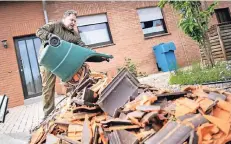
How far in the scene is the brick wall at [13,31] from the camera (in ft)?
30.6

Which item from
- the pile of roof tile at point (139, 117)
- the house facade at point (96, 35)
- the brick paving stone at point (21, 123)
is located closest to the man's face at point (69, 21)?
the pile of roof tile at point (139, 117)

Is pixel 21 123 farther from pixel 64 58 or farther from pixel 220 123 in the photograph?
pixel 220 123

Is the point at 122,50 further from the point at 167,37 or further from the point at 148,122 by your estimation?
the point at 148,122

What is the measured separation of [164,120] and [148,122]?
0.18 meters

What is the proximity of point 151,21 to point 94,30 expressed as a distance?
3.02 m

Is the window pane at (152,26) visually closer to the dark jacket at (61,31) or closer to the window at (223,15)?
the window at (223,15)

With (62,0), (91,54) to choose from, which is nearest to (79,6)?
(62,0)

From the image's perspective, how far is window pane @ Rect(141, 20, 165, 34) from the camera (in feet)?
40.4

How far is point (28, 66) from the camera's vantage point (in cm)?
978

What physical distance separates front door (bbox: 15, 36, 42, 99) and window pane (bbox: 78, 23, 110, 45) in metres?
2.25

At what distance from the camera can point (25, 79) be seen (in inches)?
381

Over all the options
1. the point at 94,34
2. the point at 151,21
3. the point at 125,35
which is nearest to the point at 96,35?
the point at 94,34

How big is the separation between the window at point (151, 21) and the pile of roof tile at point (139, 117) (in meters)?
9.22

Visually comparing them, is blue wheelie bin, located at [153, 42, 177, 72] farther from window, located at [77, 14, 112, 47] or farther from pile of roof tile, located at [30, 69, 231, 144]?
pile of roof tile, located at [30, 69, 231, 144]
